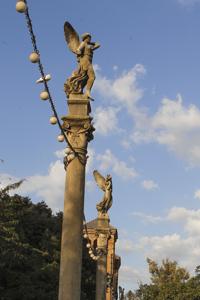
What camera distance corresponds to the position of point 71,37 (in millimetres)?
11188

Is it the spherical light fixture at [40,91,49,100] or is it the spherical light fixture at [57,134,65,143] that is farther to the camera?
the spherical light fixture at [57,134,65,143]

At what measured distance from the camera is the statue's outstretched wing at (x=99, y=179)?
74.1ft

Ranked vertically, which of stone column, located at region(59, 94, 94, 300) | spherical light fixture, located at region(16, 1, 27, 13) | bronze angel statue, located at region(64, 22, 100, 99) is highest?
bronze angel statue, located at region(64, 22, 100, 99)

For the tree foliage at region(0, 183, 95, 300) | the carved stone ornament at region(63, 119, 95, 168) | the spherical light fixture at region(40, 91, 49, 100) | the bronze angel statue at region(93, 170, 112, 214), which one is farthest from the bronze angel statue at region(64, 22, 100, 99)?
the tree foliage at region(0, 183, 95, 300)

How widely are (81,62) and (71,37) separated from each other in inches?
23.1

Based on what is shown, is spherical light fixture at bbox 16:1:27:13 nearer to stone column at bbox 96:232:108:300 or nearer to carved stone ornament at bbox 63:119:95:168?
carved stone ornament at bbox 63:119:95:168

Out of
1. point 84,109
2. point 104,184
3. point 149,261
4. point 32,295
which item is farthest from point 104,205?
point 149,261

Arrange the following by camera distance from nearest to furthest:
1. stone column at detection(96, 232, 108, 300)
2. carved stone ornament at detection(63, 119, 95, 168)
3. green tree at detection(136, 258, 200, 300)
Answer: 1. carved stone ornament at detection(63, 119, 95, 168)
2. stone column at detection(96, 232, 108, 300)
3. green tree at detection(136, 258, 200, 300)

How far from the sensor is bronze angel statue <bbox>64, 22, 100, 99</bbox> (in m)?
10.9

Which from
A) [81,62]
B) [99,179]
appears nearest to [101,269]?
[99,179]

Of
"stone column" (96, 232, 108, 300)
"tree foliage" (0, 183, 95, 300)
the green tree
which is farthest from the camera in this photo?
the green tree

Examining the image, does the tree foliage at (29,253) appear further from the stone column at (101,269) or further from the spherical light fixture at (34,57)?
the spherical light fixture at (34,57)

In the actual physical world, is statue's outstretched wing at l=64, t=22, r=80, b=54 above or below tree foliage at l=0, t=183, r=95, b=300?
below

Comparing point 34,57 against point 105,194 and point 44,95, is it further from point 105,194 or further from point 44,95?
point 105,194
